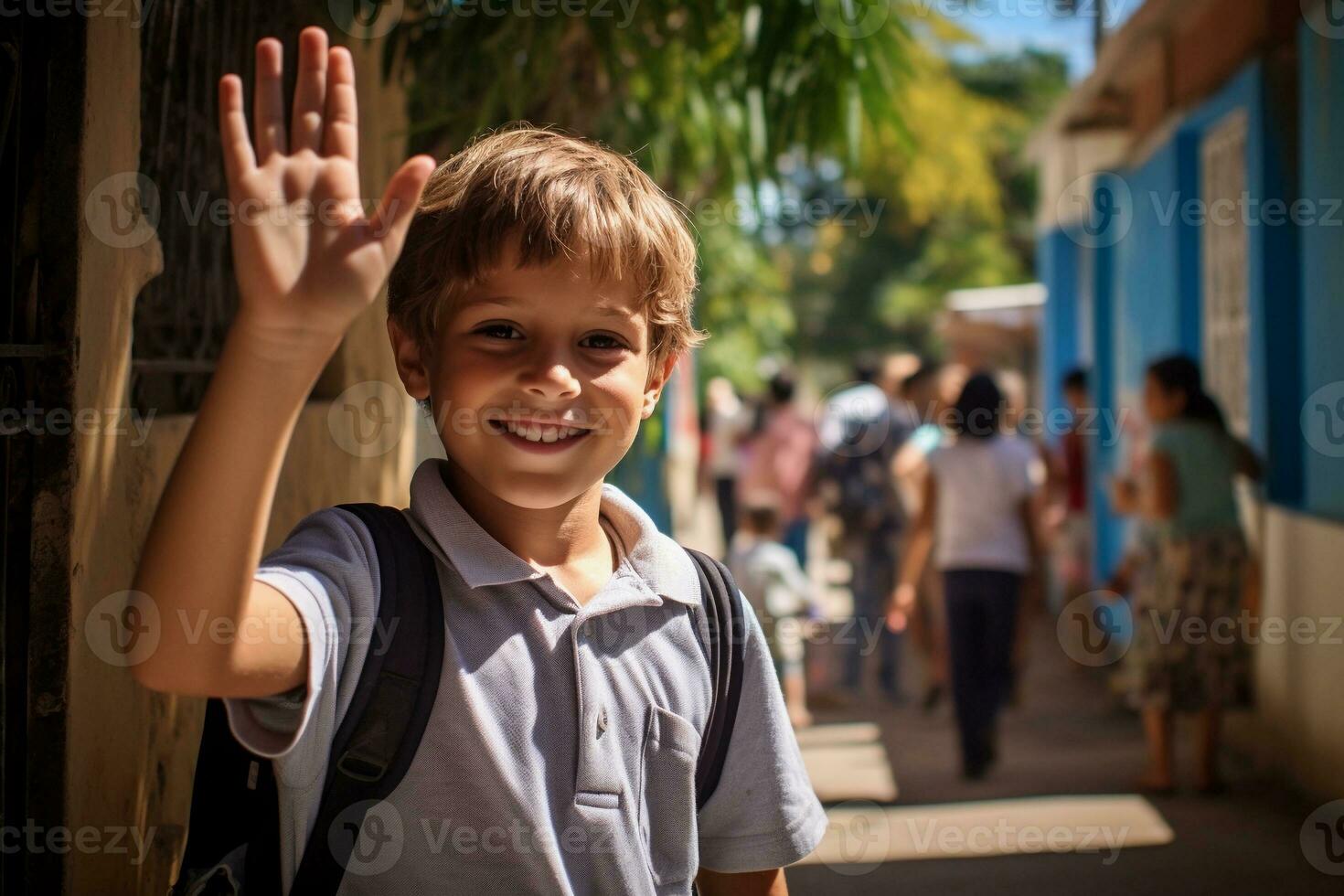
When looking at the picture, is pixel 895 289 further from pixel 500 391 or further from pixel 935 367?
pixel 500 391

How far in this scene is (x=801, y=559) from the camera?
10680 mm

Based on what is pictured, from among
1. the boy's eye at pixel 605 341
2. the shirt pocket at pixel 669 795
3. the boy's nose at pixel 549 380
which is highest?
the boy's eye at pixel 605 341

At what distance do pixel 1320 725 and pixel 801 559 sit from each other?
4.86m

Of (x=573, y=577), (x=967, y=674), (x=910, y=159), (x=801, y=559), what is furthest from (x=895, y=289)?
(x=573, y=577)

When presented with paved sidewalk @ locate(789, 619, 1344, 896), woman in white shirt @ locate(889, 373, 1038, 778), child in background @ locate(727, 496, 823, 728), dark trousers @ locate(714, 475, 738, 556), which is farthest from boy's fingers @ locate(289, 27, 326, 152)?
dark trousers @ locate(714, 475, 738, 556)

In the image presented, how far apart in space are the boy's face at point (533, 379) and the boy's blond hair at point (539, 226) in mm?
28

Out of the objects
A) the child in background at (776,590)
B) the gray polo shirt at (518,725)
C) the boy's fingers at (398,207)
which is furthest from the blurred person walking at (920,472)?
the boy's fingers at (398,207)

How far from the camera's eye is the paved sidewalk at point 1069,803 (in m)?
5.30

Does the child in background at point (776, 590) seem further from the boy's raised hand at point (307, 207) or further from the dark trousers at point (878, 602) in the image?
the boy's raised hand at point (307, 207)

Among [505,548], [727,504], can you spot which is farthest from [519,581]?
[727,504]

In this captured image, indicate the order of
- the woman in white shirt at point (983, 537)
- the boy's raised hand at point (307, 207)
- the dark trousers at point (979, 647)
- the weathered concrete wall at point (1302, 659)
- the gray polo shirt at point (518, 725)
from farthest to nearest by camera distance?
the woman in white shirt at point (983, 537) < the dark trousers at point (979, 647) < the weathered concrete wall at point (1302, 659) < the gray polo shirt at point (518, 725) < the boy's raised hand at point (307, 207)

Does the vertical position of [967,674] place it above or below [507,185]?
below

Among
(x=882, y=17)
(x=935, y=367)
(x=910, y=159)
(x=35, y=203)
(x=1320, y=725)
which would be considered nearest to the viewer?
(x=35, y=203)

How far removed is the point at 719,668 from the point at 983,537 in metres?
5.52
